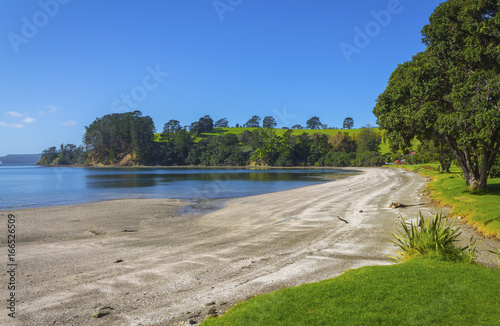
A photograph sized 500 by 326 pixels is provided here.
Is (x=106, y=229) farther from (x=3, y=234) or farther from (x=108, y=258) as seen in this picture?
(x=108, y=258)

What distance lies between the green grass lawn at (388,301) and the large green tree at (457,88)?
36.8 ft

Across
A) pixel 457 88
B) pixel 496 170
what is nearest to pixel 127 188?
pixel 457 88

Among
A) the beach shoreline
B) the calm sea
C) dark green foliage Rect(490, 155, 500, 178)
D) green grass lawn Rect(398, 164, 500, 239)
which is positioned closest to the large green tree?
green grass lawn Rect(398, 164, 500, 239)

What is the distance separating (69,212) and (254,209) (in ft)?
49.9

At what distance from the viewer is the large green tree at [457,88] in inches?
612

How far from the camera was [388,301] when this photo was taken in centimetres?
570

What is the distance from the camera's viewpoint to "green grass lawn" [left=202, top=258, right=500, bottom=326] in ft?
16.7

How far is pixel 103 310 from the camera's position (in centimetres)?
702

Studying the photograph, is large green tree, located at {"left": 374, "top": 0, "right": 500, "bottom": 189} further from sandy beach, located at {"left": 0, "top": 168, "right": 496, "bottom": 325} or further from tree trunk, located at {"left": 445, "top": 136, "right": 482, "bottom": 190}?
sandy beach, located at {"left": 0, "top": 168, "right": 496, "bottom": 325}

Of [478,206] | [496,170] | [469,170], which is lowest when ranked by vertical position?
[478,206]

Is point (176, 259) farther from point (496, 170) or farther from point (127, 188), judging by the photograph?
point (127, 188)

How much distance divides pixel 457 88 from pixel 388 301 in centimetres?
1622

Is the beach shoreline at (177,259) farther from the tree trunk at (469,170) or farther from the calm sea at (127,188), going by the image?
the calm sea at (127,188)

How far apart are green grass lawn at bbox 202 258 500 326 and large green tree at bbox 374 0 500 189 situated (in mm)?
11221
